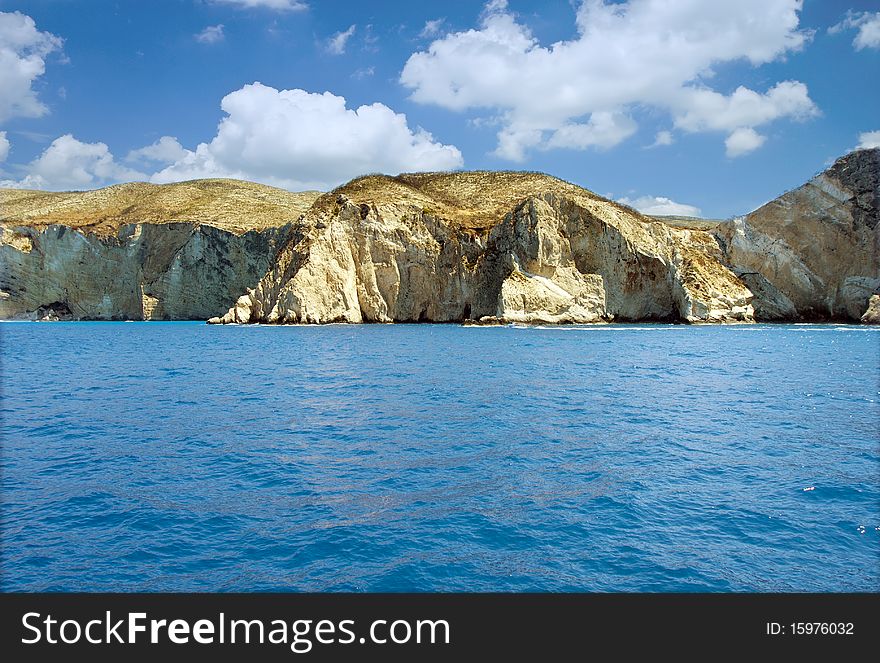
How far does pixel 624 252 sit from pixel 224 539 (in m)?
65.5

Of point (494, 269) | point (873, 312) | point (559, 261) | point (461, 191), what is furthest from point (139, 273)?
point (873, 312)

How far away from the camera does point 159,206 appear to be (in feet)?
352

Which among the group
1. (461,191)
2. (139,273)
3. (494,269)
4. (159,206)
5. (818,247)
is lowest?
(494,269)

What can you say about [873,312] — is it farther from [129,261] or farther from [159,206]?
[159,206]

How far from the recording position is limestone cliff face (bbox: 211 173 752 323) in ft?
215

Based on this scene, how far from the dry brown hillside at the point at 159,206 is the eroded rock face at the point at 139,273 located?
9.08 feet

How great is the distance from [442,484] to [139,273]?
329 ft

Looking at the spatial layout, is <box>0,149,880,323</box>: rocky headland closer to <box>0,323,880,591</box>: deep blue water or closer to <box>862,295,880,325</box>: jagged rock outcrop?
<box>862,295,880,325</box>: jagged rock outcrop

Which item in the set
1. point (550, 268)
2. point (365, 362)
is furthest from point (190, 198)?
point (365, 362)

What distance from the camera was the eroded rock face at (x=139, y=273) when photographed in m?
89.8

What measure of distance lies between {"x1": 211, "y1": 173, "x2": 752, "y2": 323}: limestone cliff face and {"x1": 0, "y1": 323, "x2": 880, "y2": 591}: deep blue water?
42.4m

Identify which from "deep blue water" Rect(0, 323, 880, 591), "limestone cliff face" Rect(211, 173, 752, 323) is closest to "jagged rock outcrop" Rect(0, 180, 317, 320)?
"limestone cliff face" Rect(211, 173, 752, 323)
